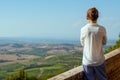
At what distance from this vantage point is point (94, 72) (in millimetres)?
4484

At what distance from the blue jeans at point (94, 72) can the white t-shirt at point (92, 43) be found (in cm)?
7

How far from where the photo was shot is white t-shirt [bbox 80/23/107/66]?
4.34 metres

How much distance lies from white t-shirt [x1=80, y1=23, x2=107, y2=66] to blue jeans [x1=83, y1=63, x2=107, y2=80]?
7 cm

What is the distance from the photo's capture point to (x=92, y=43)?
14.3ft

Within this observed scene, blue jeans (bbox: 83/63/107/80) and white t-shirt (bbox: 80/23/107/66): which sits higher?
white t-shirt (bbox: 80/23/107/66)

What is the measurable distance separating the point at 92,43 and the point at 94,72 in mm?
410

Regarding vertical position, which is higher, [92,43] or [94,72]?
[92,43]

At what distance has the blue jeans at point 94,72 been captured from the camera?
441 centimetres

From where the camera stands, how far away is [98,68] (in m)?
4.42

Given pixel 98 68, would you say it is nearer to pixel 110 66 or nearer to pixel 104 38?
pixel 104 38

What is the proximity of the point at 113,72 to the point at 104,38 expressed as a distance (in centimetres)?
152

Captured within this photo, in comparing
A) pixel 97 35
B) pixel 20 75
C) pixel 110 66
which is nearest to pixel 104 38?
pixel 97 35

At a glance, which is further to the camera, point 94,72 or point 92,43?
point 94,72

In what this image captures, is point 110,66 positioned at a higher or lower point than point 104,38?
lower
